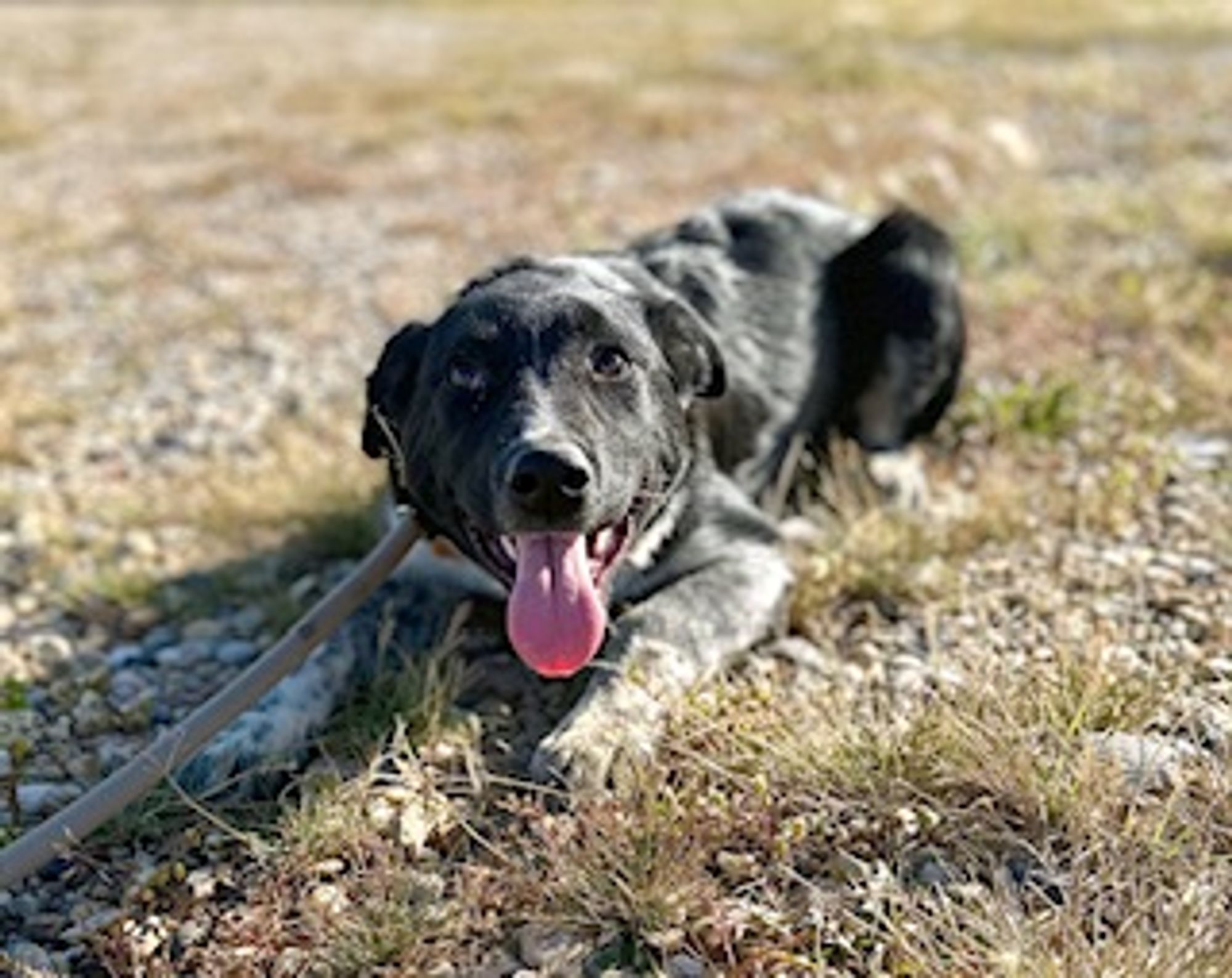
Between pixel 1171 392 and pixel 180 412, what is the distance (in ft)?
12.6

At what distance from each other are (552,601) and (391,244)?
6.50 m

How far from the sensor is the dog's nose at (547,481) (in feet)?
11.0

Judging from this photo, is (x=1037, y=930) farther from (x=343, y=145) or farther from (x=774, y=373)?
(x=343, y=145)

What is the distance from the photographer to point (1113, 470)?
504 centimetres

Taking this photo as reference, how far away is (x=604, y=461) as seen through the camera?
11.9 feet

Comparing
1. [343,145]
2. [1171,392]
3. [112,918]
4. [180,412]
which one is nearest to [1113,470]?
[1171,392]

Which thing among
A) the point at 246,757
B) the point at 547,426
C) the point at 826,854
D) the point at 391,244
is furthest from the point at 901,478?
the point at 391,244

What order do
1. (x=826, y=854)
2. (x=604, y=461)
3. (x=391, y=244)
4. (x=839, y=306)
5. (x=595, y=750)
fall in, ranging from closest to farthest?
(x=826, y=854) → (x=595, y=750) → (x=604, y=461) → (x=839, y=306) → (x=391, y=244)

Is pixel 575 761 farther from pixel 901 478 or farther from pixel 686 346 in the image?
pixel 901 478

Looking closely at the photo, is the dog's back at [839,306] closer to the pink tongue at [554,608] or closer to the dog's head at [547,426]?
the dog's head at [547,426]

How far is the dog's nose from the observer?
336 centimetres

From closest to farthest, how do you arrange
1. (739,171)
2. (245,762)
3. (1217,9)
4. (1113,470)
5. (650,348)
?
(245,762) → (650,348) → (1113,470) → (739,171) → (1217,9)

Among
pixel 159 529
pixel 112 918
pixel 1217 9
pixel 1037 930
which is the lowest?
pixel 1217 9

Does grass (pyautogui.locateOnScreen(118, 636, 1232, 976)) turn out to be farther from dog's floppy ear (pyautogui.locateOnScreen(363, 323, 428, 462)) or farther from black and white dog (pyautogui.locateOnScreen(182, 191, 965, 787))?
dog's floppy ear (pyautogui.locateOnScreen(363, 323, 428, 462))
